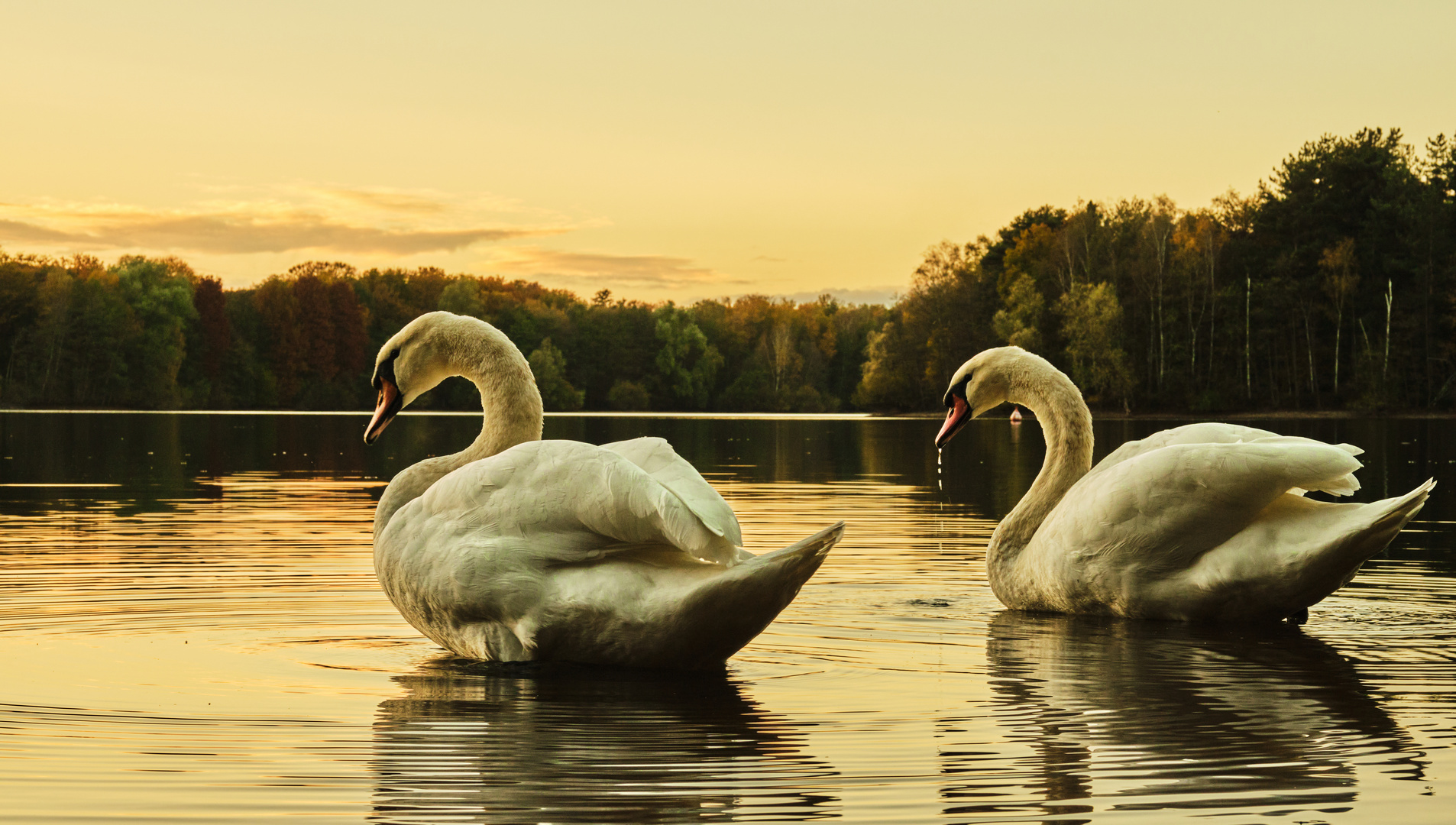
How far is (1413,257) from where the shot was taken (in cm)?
8031

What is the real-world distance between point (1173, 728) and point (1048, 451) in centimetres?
455

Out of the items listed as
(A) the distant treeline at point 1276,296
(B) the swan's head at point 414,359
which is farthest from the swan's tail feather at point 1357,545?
(A) the distant treeline at point 1276,296

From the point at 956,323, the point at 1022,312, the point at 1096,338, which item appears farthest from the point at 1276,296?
the point at 956,323

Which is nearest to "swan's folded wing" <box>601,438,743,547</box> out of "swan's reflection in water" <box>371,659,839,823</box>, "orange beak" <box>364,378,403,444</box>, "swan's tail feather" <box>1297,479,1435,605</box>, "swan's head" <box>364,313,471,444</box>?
"swan's reflection in water" <box>371,659,839,823</box>

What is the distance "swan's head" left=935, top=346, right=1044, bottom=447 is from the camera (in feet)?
34.7

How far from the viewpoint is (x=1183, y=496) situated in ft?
27.4

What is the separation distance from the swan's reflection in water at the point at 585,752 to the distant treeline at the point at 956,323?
78.9 metres

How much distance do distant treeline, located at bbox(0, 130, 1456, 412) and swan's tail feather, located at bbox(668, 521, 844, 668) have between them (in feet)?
258

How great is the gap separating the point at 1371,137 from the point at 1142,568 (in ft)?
273

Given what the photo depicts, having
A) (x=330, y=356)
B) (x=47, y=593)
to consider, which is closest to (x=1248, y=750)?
(x=47, y=593)

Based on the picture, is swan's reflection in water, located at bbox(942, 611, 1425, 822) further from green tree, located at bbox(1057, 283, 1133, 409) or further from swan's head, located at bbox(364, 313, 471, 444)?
green tree, located at bbox(1057, 283, 1133, 409)

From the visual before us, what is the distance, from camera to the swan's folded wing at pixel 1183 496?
322 inches

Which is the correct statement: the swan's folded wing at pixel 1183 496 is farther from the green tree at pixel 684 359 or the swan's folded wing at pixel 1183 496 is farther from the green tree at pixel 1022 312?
the green tree at pixel 684 359

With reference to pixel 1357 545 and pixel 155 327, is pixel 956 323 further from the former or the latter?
pixel 1357 545
